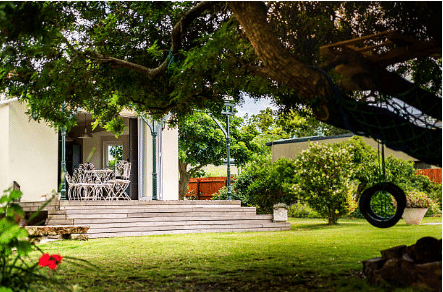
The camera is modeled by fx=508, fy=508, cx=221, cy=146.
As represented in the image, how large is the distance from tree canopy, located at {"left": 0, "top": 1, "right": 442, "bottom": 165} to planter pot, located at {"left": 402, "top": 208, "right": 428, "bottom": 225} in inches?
178

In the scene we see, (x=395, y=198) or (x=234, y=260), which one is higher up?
(x=395, y=198)

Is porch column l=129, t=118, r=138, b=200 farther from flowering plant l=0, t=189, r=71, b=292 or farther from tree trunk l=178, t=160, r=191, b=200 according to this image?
flowering plant l=0, t=189, r=71, b=292

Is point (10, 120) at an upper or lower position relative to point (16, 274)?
upper

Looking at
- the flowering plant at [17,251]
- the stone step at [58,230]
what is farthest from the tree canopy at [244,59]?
the stone step at [58,230]

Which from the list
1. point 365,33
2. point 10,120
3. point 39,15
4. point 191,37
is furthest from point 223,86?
point 10,120

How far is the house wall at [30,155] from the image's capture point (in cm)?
1069

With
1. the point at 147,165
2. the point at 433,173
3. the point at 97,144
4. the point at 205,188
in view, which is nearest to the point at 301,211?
the point at 433,173

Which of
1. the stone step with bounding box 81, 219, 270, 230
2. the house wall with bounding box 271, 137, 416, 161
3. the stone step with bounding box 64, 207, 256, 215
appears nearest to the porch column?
the stone step with bounding box 64, 207, 256, 215

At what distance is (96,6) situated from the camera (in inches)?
251

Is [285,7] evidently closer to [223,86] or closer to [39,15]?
[223,86]

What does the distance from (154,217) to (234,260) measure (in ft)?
13.7

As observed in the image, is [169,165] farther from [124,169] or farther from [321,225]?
[321,225]

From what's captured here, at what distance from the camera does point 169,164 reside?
514 inches

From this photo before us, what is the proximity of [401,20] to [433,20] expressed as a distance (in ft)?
2.34
